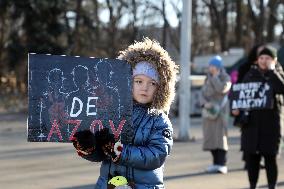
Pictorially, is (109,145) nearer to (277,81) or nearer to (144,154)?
(144,154)

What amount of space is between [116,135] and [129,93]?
→ 28 centimetres

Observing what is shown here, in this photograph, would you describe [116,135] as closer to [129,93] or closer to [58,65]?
[129,93]

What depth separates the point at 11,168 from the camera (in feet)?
35.3

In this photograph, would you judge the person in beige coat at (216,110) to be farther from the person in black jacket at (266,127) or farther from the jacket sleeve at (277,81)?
the jacket sleeve at (277,81)

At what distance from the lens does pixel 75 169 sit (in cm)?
1075

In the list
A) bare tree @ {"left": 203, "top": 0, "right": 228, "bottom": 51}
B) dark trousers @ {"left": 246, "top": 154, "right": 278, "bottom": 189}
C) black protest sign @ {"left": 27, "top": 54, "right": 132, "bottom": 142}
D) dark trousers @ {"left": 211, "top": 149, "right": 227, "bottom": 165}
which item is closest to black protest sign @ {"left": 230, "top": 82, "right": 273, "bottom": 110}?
dark trousers @ {"left": 246, "top": 154, "right": 278, "bottom": 189}

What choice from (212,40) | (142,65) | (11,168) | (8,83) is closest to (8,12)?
(8,83)

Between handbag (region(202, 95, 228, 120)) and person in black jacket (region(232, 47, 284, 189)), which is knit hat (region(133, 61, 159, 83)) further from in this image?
handbag (region(202, 95, 228, 120))

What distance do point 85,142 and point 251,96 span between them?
4.89m

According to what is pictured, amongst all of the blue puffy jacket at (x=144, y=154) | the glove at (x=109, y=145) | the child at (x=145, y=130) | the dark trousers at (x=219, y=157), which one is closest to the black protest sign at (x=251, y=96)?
the dark trousers at (x=219, y=157)

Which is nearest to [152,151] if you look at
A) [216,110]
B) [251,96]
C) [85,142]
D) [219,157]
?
[85,142]

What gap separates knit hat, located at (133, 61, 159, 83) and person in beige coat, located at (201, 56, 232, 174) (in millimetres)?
6265

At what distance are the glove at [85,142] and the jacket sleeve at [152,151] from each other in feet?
0.62

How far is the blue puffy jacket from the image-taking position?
401 centimetres
